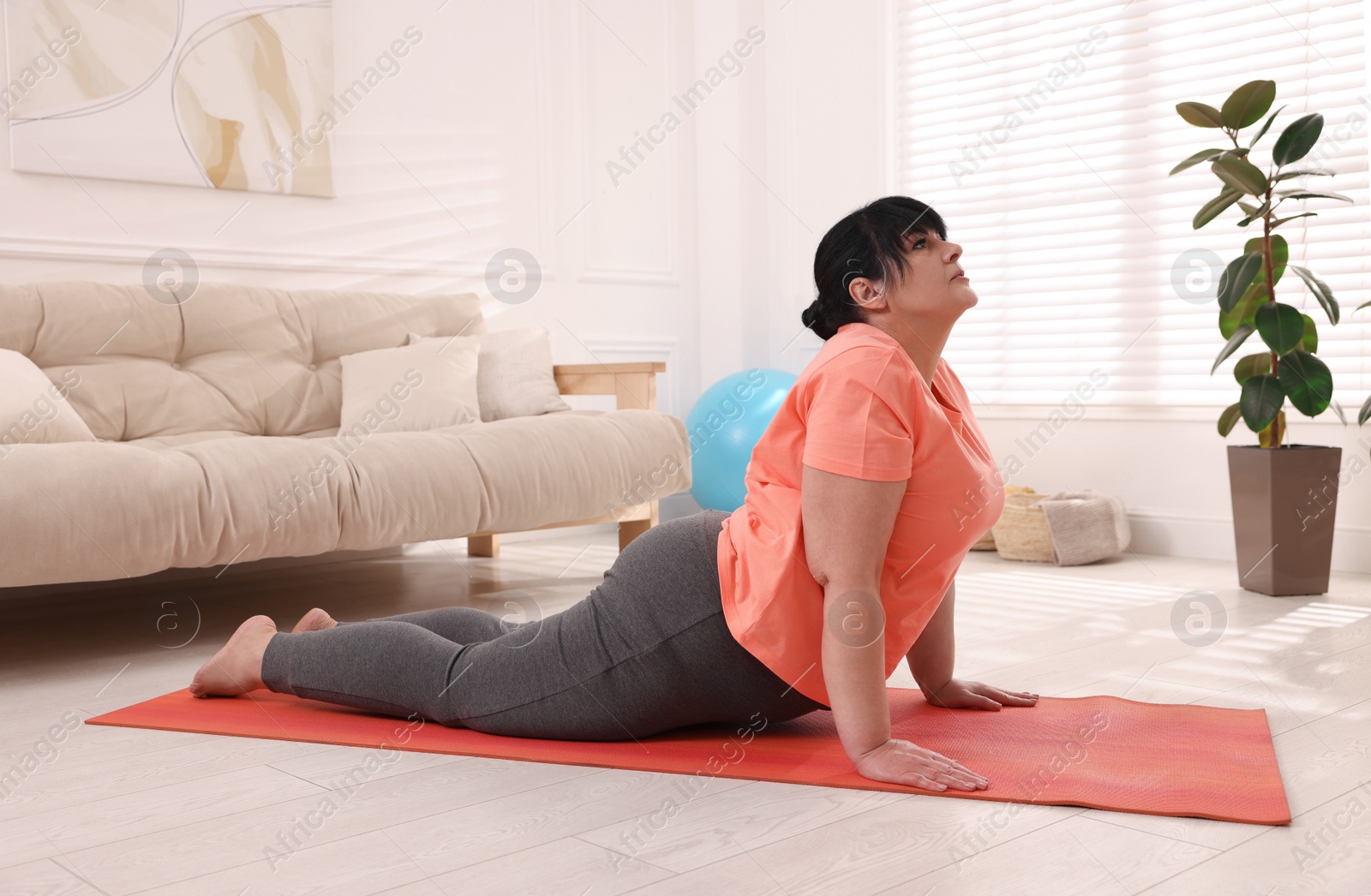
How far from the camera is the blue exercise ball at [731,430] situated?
4.00 meters

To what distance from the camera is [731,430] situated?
4.03 m

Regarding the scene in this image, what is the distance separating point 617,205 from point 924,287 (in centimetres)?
320

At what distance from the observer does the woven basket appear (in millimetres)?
3486

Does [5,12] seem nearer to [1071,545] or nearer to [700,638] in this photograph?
[700,638]

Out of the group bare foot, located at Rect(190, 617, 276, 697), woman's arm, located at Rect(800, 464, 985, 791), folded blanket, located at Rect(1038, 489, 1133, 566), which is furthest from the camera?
folded blanket, located at Rect(1038, 489, 1133, 566)

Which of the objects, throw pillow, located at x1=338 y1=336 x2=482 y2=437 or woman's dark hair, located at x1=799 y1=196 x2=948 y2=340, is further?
throw pillow, located at x1=338 y1=336 x2=482 y2=437

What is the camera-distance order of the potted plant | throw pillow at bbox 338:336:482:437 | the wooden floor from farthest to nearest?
throw pillow at bbox 338:336:482:437
the potted plant
the wooden floor

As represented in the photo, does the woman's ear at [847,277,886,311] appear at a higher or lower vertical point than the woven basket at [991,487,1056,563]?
higher

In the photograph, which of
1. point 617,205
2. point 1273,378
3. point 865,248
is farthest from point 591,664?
point 617,205

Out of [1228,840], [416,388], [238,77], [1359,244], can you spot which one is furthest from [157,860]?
[1359,244]

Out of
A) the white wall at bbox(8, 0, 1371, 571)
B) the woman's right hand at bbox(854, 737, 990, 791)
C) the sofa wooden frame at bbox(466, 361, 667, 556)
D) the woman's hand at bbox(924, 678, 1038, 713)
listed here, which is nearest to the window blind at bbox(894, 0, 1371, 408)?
the white wall at bbox(8, 0, 1371, 571)

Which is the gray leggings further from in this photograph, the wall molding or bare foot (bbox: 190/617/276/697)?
the wall molding

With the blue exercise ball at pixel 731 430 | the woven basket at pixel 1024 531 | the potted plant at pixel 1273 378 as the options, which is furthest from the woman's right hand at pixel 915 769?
the blue exercise ball at pixel 731 430

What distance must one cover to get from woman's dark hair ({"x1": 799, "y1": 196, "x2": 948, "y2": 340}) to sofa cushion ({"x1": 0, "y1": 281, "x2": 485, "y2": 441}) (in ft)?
6.71
